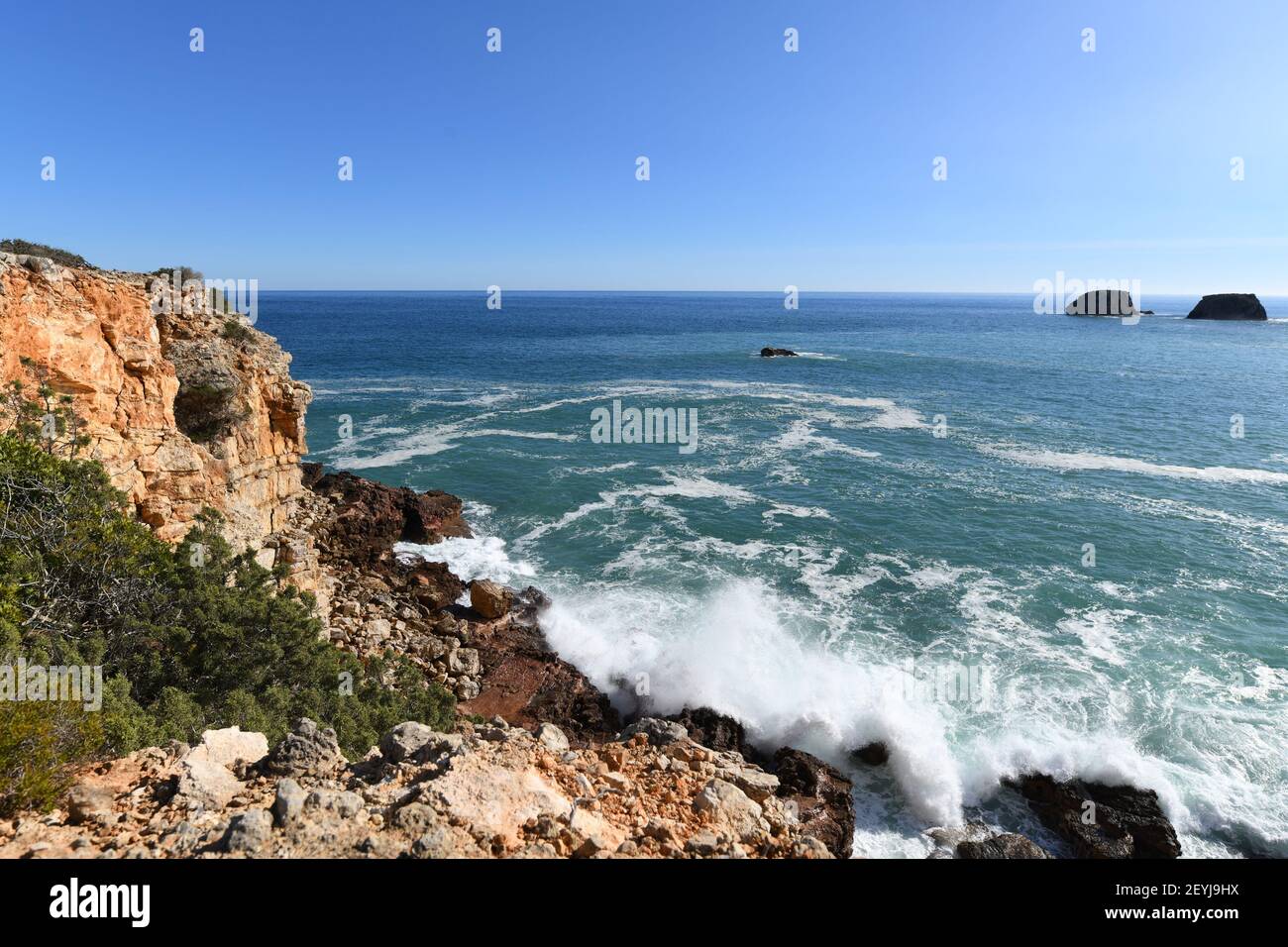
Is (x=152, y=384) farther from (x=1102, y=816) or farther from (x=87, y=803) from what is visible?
(x=1102, y=816)

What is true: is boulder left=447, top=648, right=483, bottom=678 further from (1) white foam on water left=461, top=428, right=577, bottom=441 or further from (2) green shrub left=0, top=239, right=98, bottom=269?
(1) white foam on water left=461, top=428, right=577, bottom=441

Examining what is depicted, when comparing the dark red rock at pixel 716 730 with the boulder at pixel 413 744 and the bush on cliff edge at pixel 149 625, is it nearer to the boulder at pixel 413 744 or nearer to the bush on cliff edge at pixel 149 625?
the bush on cliff edge at pixel 149 625

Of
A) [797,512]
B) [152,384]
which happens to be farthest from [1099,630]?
[152,384]

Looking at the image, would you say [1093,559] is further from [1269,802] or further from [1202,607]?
[1269,802]

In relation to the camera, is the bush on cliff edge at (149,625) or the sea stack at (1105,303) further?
the sea stack at (1105,303)

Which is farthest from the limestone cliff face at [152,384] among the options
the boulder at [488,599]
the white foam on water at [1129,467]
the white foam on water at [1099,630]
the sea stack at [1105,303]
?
the sea stack at [1105,303]

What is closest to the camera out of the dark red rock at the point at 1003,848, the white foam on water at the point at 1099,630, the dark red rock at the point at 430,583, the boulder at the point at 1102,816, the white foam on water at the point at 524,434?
the dark red rock at the point at 1003,848
